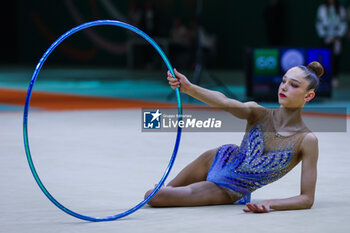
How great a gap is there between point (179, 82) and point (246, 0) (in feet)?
60.4

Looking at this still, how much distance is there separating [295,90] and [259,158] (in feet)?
1.52

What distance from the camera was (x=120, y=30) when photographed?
25.1 m

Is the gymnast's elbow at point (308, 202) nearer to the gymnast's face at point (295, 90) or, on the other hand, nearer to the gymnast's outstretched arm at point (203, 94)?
the gymnast's face at point (295, 90)

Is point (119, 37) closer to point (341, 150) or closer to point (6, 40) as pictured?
point (6, 40)

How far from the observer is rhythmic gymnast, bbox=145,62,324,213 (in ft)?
13.8

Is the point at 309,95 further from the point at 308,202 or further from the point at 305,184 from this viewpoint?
the point at 308,202

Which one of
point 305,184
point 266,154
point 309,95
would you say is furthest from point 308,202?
point 309,95

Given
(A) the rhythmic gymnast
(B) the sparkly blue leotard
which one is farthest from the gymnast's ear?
(B) the sparkly blue leotard

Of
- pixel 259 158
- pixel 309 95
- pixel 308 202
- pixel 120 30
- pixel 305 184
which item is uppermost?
pixel 120 30

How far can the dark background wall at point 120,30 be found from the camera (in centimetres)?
2095

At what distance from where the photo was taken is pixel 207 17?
2302cm

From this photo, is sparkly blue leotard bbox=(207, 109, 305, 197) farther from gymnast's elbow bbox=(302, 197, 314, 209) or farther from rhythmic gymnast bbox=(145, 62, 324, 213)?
gymnast's elbow bbox=(302, 197, 314, 209)

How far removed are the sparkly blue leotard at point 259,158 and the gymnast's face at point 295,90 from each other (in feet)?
0.50

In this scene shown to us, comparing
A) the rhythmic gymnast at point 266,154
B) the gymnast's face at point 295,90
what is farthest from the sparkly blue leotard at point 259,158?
the gymnast's face at point 295,90
